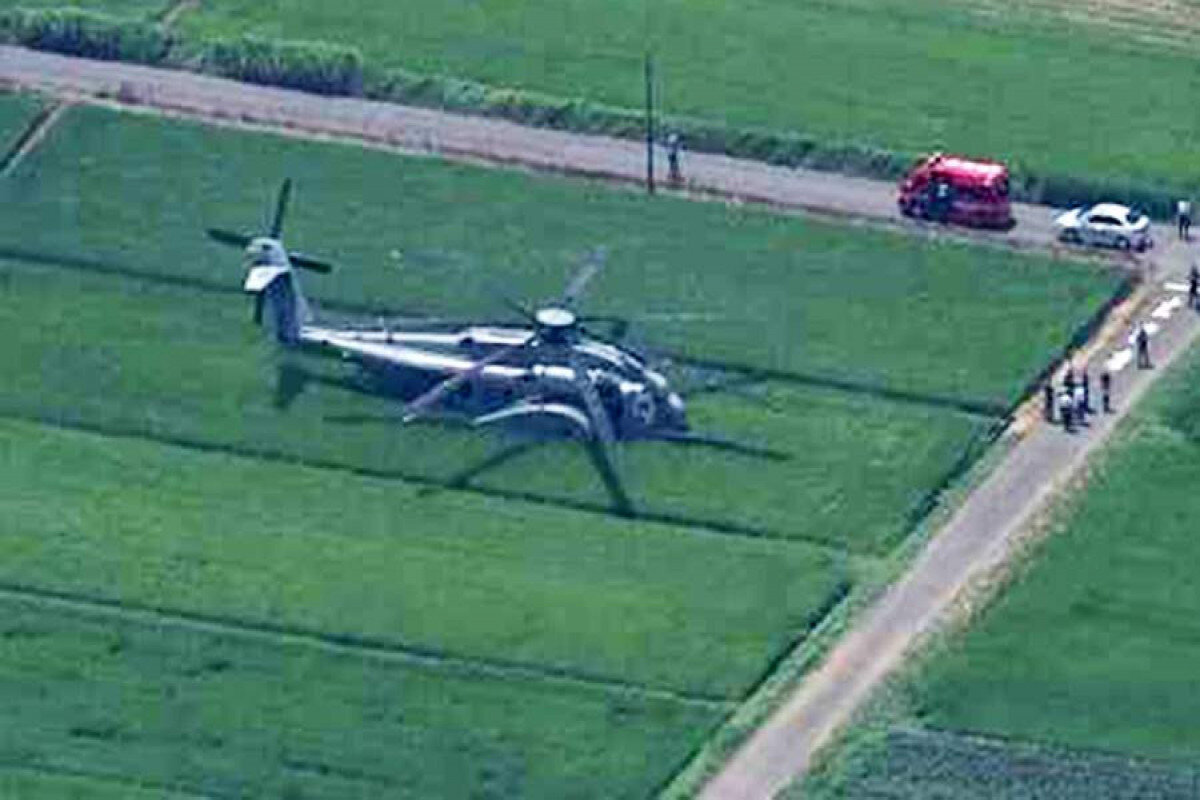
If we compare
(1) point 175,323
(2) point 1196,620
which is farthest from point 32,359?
(2) point 1196,620

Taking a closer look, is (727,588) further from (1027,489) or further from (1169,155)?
(1169,155)

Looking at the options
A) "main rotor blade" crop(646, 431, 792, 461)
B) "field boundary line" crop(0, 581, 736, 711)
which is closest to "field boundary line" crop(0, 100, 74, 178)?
"main rotor blade" crop(646, 431, 792, 461)

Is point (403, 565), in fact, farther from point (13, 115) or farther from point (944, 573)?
point (13, 115)

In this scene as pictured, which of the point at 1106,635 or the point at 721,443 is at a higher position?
the point at 721,443

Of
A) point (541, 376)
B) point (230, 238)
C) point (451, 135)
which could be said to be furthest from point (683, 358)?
point (451, 135)

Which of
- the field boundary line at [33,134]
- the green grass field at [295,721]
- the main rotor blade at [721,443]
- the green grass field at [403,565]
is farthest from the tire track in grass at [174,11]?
the green grass field at [295,721]

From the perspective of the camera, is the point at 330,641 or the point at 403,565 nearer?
the point at 330,641

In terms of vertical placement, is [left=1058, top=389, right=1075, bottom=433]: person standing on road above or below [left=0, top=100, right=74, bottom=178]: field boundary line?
below

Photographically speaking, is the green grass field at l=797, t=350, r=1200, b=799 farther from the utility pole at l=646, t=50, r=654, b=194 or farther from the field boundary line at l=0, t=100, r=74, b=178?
the field boundary line at l=0, t=100, r=74, b=178
